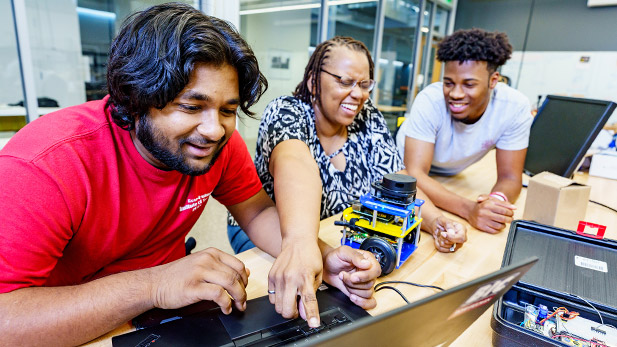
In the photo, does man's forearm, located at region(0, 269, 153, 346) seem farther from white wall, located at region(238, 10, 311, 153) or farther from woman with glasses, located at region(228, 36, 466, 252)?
white wall, located at region(238, 10, 311, 153)

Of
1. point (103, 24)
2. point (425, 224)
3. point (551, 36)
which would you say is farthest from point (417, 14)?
point (425, 224)

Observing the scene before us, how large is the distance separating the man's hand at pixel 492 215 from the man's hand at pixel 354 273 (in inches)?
24.6

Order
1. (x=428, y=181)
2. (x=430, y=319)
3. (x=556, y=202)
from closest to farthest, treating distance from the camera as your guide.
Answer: (x=430, y=319), (x=556, y=202), (x=428, y=181)

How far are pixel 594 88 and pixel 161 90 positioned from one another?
5795mm

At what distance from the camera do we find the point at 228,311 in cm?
66

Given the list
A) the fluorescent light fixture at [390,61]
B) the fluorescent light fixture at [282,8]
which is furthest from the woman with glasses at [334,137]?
the fluorescent light fixture at [390,61]

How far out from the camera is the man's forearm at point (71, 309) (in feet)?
1.84

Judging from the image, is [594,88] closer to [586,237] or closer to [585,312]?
[586,237]

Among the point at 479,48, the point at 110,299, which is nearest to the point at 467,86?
the point at 479,48

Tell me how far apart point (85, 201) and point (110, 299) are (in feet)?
0.66

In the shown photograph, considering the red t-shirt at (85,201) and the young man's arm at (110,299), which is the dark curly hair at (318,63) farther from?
the young man's arm at (110,299)

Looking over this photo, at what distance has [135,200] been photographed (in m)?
0.82

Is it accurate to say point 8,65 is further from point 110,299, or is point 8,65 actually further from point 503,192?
point 503,192

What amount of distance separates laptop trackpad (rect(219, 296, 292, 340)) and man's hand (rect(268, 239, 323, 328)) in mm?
17
